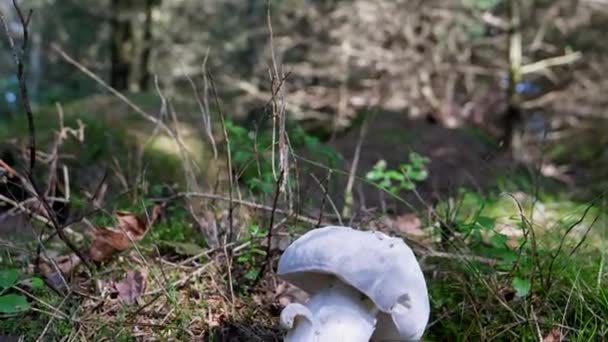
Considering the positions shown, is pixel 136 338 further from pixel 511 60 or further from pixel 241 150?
pixel 511 60

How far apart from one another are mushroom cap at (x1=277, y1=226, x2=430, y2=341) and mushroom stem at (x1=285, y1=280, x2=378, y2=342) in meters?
0.04

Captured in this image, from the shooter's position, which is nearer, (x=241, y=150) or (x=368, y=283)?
(x=368, y=283)

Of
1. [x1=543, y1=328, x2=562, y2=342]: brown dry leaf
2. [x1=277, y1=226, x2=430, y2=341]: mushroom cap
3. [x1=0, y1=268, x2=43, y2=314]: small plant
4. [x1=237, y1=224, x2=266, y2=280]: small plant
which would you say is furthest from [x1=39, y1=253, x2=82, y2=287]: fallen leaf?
[x1=543, y1=328, x2=562, y2=342]: brown dry leaf

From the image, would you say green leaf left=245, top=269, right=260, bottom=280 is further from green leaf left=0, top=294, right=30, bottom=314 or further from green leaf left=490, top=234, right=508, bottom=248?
green leaf left=490, top=234, right=508, bottom=248

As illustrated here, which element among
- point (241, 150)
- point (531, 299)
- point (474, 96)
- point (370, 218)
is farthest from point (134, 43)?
point (531, 299)

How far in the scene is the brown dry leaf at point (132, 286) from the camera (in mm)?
1837

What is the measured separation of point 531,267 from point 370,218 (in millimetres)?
586

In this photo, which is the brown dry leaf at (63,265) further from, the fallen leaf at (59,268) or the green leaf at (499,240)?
the green leaf at (499,240)

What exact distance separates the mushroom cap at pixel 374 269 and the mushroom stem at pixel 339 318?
0.04 m

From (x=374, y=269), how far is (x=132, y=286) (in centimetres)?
92

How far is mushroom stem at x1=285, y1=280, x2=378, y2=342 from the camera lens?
1.37 meters

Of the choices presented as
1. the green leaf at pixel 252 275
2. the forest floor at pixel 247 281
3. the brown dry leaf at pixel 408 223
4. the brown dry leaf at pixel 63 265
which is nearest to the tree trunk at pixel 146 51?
the forest floor at pixel 247 281

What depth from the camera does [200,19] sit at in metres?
12.6

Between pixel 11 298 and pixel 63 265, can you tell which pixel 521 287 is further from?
pixel 63 265
